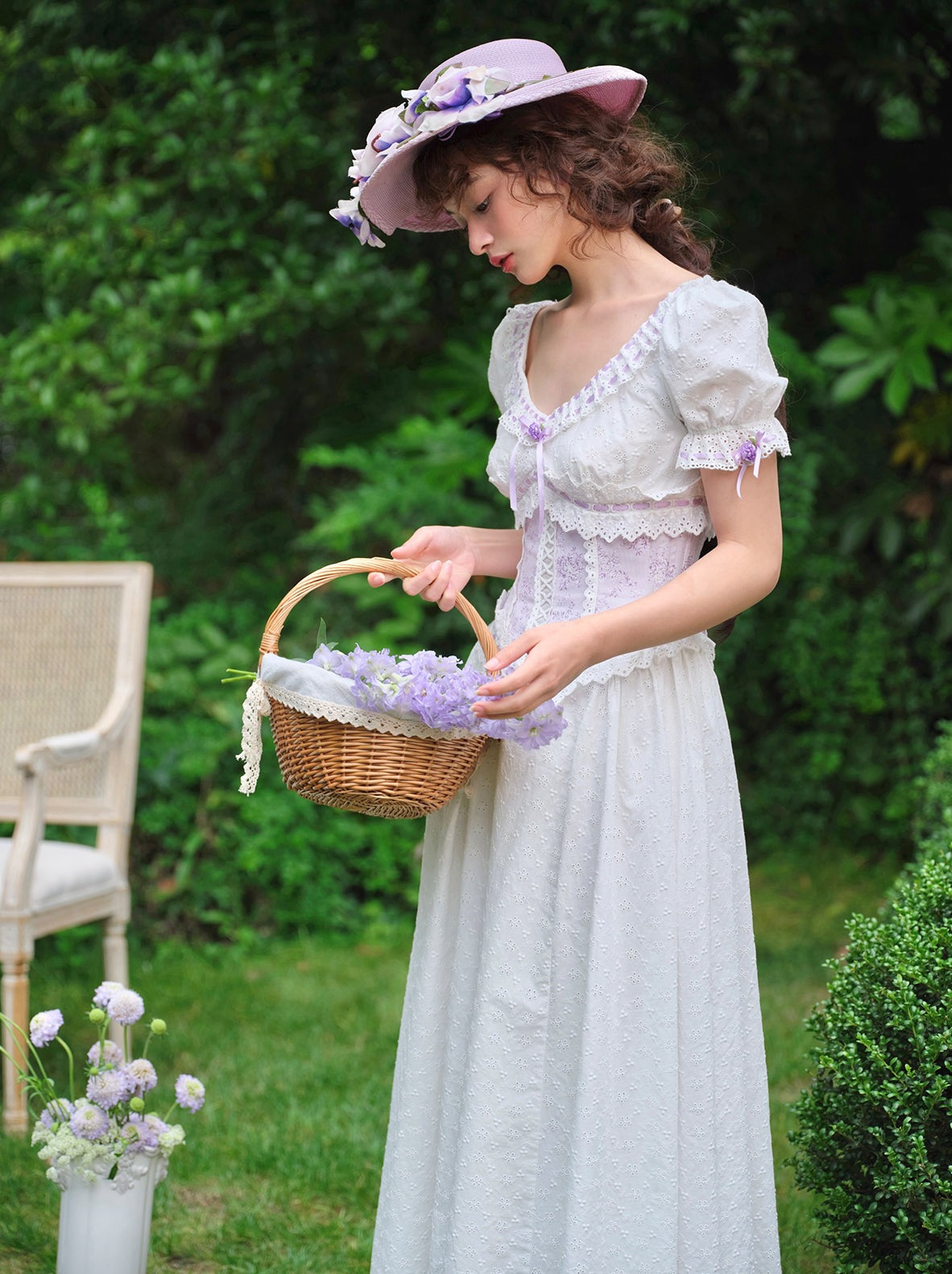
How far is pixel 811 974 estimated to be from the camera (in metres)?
4.44

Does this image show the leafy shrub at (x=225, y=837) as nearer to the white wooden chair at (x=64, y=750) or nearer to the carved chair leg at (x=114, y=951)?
the white wooden chair at (x=64, y=750)

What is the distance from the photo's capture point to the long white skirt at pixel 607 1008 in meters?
1.84

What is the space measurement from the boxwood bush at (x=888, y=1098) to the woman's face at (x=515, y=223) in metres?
1.21

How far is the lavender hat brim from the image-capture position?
6.07ft

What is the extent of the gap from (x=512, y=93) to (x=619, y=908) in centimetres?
105

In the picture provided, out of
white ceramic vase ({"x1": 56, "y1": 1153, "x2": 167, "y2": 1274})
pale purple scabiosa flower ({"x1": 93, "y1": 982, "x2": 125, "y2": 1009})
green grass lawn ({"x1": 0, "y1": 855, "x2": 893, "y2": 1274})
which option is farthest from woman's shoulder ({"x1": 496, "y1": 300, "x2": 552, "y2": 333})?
green grass lawn ({"x1": 0, "y1": 855, "x2": 893, "y2": 1274})

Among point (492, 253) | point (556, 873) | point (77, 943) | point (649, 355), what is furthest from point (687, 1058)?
point (77, 943)

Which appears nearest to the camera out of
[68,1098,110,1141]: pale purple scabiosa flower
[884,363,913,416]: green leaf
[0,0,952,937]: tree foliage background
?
[68,1098,110,1141]: pale purple scabiosa flower

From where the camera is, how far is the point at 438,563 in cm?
207

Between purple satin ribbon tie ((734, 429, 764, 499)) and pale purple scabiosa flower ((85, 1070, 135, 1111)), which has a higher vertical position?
purple satin ribbon tie ((734, 429, 764, 499))

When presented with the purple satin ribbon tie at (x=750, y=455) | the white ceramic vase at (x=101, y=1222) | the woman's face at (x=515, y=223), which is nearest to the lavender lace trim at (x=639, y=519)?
the purple satin ribbon tie at (x=750, y=455)

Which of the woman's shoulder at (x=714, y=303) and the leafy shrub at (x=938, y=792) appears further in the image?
the leafy shrub at (x=938, y=792)

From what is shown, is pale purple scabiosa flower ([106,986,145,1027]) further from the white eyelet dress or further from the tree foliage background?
the tree foliage background

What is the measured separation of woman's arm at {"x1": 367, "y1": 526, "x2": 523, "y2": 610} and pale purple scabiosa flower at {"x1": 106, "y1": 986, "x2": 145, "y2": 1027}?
2.79ft
